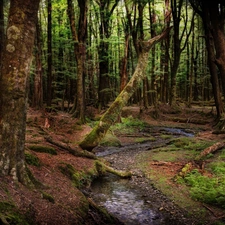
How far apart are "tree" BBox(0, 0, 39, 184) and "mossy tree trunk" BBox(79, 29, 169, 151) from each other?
6021 mm

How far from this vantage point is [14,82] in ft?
16.8

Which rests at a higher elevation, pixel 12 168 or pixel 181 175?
pixel 12 168

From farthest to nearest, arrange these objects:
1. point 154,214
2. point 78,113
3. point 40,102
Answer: point 40,102 → point 78,113 → point 154,214

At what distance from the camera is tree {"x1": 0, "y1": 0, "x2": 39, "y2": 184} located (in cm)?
512

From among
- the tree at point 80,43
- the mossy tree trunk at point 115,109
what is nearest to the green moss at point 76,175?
the mossy tree trunk at point 115,109

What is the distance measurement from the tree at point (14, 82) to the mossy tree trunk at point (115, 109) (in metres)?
6.02

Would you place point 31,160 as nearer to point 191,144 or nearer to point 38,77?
point 191,144

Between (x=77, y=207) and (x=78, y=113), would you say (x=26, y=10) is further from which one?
(x=78, y=113)

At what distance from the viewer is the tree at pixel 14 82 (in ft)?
16.8

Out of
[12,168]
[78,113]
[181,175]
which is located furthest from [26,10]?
[78,113]

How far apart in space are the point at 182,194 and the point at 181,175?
130 cm

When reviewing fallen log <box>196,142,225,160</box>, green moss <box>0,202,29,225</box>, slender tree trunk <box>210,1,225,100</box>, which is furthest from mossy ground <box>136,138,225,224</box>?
slender tree trunk <box>210,1,225,100</box>

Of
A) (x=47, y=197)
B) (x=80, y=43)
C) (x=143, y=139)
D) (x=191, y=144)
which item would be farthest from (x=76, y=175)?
(x=80, y=43)

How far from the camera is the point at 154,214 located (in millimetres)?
6676
